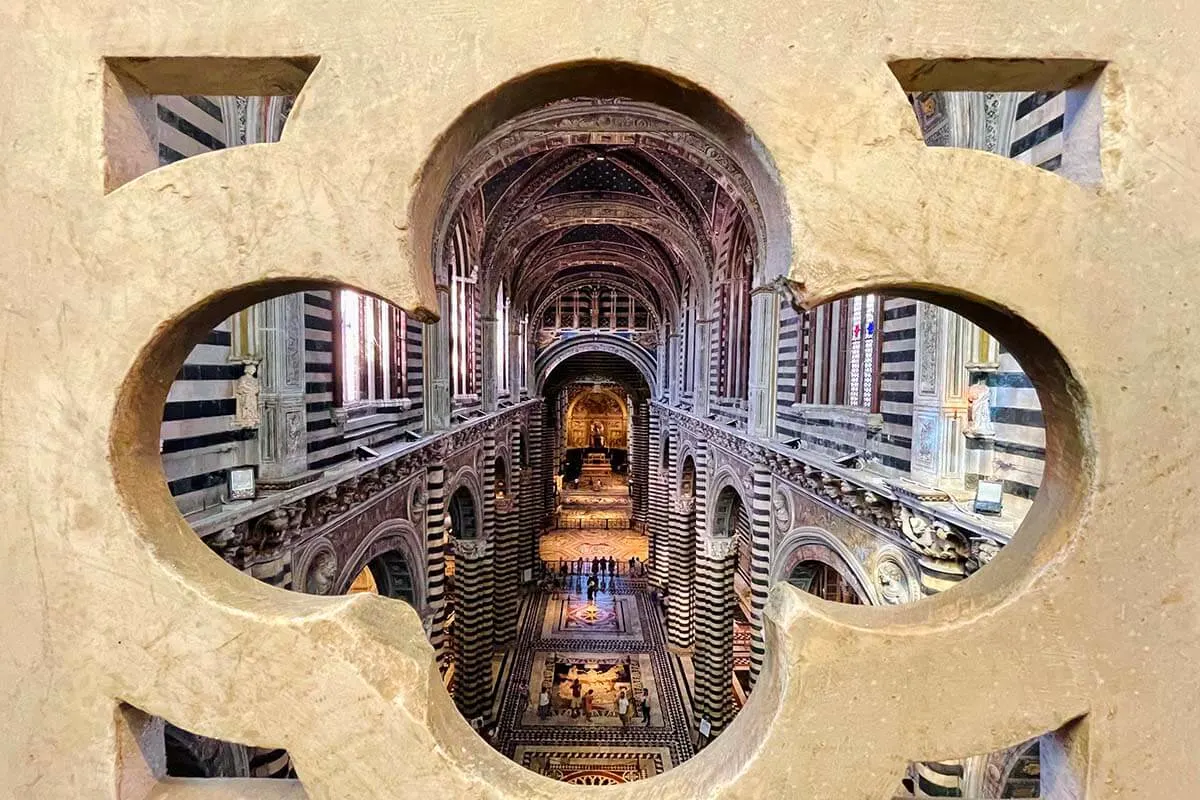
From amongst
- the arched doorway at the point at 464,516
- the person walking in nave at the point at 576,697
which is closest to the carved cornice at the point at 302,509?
the arched doorway at the point at 464,516

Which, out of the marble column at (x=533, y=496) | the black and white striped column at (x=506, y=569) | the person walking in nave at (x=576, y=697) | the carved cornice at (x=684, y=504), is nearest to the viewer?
the person walking in nave at (x=576, y=697)

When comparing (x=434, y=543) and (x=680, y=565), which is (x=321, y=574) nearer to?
(x=434, y=543)

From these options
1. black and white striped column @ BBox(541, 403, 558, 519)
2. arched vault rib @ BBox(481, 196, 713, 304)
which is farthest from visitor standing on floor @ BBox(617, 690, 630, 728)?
black and white striped column @ BBox(541, 403, 558, 519)

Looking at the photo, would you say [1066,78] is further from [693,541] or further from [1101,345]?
[693,541]

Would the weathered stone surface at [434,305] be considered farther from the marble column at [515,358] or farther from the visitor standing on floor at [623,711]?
the marble column at [515,358]

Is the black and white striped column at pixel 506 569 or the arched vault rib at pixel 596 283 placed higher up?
the arched vault rib at pixel 596 283

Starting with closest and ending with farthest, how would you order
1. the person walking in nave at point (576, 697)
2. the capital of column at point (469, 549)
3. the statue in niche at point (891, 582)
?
1. the statue in niche at point (891, 582)
2. the person walking in nave at point (576, 697)
3. the capital of column at point (469, 549)

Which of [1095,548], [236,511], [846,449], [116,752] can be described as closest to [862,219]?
[1095,548]
